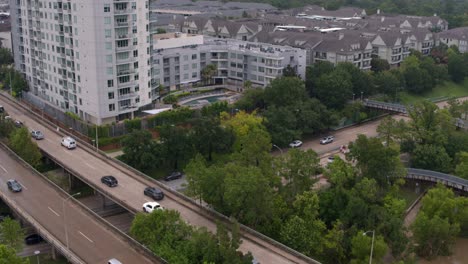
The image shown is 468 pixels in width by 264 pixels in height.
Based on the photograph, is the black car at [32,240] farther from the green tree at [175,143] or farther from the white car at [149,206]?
the green tree at [175,143]

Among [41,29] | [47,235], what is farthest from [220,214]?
[41,29]

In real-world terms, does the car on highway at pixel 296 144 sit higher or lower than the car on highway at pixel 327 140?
higher

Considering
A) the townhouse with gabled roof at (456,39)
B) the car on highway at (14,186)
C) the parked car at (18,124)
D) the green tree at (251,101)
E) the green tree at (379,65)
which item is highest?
the townhouse with gabled roof at (456,39)

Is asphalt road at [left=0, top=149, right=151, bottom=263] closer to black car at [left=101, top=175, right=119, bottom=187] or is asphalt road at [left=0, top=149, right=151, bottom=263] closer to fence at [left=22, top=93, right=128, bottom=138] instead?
black car at [left=101, top=175, right=119, bottom=187]

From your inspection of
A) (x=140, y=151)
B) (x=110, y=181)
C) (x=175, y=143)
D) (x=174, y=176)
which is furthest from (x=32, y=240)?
(x=175, y=143)

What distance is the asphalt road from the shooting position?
38.8 meters

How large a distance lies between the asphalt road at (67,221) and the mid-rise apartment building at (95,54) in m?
16.7

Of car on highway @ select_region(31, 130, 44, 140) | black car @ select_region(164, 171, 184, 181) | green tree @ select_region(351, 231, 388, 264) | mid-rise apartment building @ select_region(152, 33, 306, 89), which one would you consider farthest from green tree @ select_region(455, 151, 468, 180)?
car on highway @ select_region(31, 130, 44, 140)

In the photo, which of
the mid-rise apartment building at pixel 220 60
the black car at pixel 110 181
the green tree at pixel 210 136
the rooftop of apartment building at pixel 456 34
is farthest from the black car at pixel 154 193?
the rooftop of apartment building at pixel 456 34

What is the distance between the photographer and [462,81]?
Answer: 110m

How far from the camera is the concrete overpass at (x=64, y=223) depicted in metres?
38.6

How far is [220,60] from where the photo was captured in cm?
9556

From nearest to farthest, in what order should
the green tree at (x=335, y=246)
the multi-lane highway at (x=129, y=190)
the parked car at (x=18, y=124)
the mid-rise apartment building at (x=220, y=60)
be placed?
1. the multi-lane highway at (x=129, y=190)
2. the green tree at (x=335, y=246)
3. the parked car at (x=18, y=124)
4. the mid-rise apartment building at (x=220, y=60)

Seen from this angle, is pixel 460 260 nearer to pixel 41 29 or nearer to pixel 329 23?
pixel 41 29
